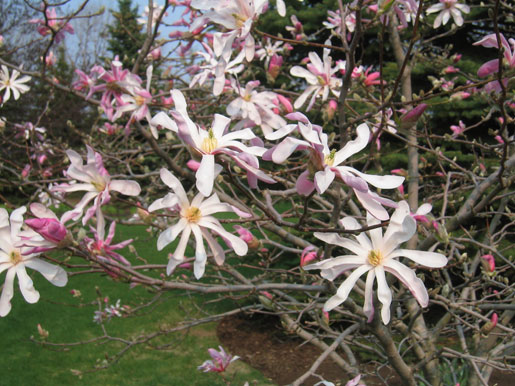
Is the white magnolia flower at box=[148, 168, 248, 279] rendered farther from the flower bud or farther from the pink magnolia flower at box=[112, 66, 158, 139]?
the pink magnolia flower at box=[112, 66, 158, 139]

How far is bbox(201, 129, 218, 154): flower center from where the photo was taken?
0.96 meters

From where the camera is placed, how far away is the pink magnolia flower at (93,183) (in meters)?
1.12

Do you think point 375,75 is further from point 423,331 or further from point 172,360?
point 172,360

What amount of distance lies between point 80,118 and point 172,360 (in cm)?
984

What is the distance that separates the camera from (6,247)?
3.67 feet

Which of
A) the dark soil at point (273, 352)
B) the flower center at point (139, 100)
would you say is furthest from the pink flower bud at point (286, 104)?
the dark soil at point (273, 352)

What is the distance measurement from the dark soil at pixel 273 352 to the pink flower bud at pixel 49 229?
120 inches

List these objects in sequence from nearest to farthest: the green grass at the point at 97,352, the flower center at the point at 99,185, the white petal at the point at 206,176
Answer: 1. the white petal at the point at 206,176
2. the flower center at the point at 99,185
3. the green grass at the point at 97,352

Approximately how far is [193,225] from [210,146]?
0.73 ft

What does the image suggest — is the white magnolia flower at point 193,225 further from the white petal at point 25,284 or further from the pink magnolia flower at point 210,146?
the white petal at point 25,284

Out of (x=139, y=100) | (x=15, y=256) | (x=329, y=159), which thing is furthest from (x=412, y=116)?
(x=139, y=100)

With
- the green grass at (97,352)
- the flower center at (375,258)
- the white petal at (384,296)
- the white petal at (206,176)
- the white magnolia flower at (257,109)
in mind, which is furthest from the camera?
the green grass at (97,352)

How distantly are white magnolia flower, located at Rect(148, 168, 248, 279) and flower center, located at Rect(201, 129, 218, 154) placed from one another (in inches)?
4.2

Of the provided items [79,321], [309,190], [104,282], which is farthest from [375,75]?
[104,282]
